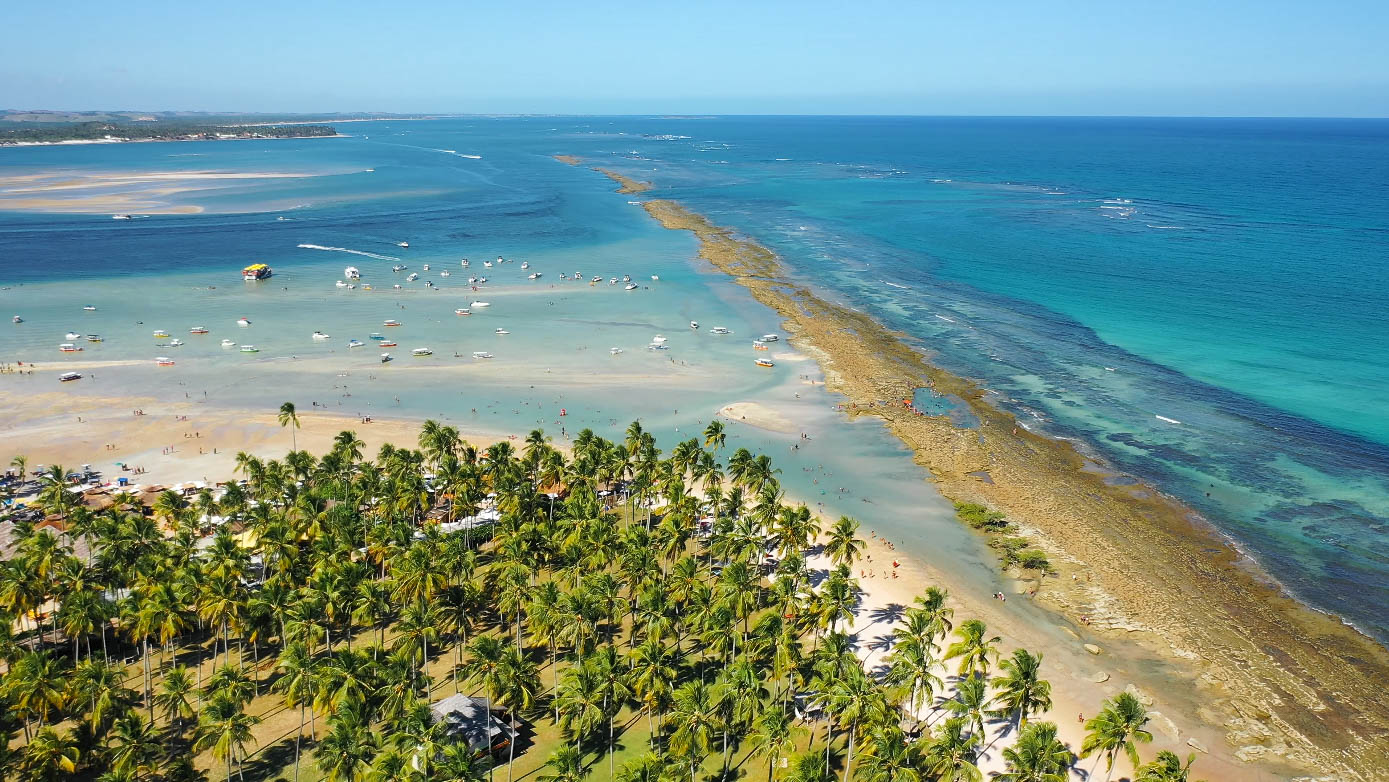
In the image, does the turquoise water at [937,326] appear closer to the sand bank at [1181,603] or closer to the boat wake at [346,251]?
the boat wake at [346,251]

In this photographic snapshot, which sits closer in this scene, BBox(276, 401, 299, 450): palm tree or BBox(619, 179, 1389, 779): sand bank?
BBox(619, 179, 1389, 779): sand bank

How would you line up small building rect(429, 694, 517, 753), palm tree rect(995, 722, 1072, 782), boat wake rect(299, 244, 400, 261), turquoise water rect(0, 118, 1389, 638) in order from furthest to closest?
boat wake rect(299, 244, 400, 261)
turquoise water rect(0, 118, 1389, 638)
small building rect(429, 694, 517, 753)
palm tree rect(995, 722, 1072, 782)

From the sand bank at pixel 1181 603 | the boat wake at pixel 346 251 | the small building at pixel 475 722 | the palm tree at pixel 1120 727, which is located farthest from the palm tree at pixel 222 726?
the boat wake at pixel 346 251

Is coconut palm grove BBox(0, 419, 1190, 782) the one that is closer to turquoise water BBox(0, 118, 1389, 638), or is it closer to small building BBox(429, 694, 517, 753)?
small building BBox(429, 694, 517, 753)

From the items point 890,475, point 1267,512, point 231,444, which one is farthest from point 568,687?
point 1267,512

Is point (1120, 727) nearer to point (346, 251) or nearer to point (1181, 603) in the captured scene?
point (1181, 603)

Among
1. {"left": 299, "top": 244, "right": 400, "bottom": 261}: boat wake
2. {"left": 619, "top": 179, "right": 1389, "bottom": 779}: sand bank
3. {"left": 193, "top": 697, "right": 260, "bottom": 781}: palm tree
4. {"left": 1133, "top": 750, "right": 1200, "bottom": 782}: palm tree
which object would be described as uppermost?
{"left": 299, "top": 244, "right": 400, "bottom": 261}: boat wake

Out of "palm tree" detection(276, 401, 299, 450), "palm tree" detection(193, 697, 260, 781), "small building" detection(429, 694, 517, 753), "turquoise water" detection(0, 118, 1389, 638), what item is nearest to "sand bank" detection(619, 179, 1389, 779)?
"turquoise water" detection(0, 118, 1389, 638)

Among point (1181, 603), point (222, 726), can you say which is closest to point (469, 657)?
point (222, 726)
